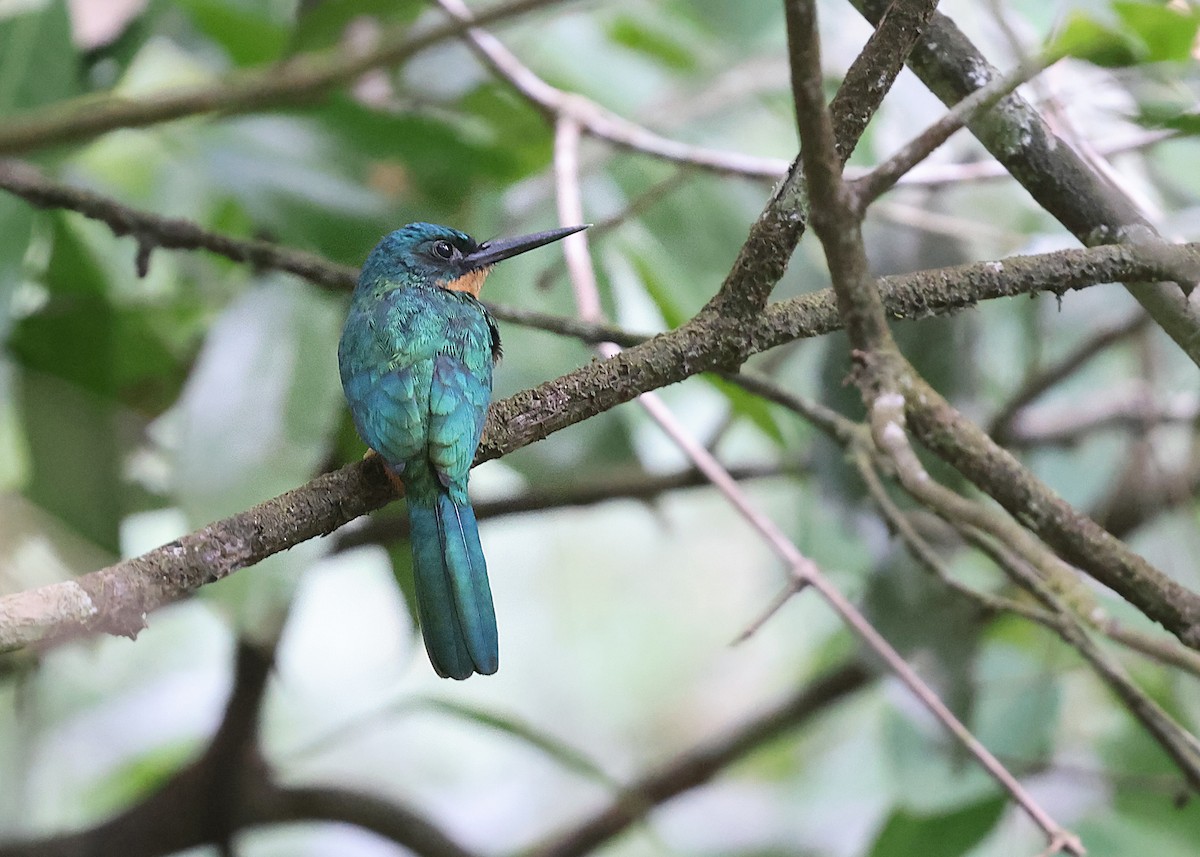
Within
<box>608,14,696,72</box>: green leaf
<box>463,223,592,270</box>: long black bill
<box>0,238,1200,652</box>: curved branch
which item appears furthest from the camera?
<box>608,14,696,72</box>: green leaf

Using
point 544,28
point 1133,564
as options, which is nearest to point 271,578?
point 1133,564

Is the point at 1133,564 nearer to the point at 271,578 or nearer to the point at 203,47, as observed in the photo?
the point at 271,578

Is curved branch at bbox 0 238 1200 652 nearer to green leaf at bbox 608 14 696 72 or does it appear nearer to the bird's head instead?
the bird's head

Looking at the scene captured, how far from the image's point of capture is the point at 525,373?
73.7 inches

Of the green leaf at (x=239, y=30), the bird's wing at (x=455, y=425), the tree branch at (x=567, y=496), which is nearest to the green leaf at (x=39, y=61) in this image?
the green leaf at (x=239, y=30)

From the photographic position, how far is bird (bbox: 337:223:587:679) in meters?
1.23

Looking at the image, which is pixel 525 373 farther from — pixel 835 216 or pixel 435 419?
pixel 835 216

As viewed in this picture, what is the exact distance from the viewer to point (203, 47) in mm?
2490

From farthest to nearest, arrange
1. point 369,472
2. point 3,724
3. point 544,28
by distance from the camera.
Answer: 1. point 3,724
2. point 544,28
3. point 369,472

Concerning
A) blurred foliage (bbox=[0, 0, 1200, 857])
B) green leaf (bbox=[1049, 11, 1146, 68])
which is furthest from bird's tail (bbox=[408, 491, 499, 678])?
green leaf (bbox=[1049, 11, 1146, 68])

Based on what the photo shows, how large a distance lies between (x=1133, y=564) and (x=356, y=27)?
187cm

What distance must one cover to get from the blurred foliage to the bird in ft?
0.89

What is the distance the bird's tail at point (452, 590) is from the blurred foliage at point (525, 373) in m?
0.38

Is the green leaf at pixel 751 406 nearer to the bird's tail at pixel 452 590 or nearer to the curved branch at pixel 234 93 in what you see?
the bird's tail at pixel 452 590
